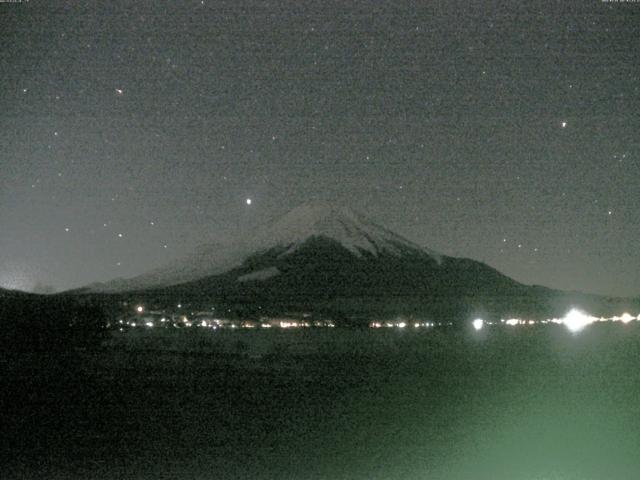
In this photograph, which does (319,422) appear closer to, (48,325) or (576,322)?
(48,325)

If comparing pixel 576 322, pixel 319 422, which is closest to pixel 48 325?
pixel 319 422

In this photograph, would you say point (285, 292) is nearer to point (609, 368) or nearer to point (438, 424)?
point (609, 368)

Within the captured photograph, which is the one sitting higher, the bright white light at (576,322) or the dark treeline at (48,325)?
the bright white light at (576,322)

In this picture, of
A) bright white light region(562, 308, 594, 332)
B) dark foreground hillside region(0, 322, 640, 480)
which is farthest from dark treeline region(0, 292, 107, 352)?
bright white light region(562, 308, 594, 332)

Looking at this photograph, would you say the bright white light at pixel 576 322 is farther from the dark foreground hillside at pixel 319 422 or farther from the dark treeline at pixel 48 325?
the dark foreground hillside at pixel 319 422

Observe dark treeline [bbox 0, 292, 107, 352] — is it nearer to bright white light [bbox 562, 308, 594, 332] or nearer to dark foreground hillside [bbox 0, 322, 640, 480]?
dark foreground hillside [bbox 0, 322, 640, 480]

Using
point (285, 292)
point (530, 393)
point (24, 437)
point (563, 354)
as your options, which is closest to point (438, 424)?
point (530, 393)

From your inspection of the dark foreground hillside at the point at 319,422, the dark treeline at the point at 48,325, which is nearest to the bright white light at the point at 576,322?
the dark treeline at the point at 48,325

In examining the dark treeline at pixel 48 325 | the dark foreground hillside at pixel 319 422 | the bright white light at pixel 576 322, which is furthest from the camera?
the bright white light at pixel 576 322
